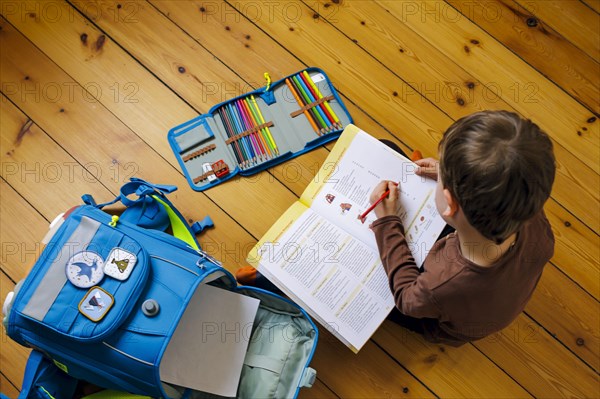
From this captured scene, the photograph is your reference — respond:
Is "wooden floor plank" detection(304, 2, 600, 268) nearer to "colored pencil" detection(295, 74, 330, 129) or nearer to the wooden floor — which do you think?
the wooden floor

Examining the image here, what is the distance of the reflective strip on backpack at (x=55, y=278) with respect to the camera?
0.85 metres

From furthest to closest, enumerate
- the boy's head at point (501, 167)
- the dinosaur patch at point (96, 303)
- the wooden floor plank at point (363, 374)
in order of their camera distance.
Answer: the wooden floor plank at point (363, 374)
the dinosaur patch at point (96, 303)
the boy's head at point (501, 167)

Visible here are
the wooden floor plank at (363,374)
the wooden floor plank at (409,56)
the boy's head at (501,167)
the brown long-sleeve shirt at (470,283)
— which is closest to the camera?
the boy's head at (501,167)

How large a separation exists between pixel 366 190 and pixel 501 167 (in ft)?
1.42

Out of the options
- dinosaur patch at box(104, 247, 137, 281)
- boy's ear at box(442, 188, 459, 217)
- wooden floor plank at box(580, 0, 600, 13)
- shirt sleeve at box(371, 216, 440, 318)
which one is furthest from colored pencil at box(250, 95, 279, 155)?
wooden floor plank at box(580, 0, 600, 13)

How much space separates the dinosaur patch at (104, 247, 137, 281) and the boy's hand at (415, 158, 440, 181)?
598mm

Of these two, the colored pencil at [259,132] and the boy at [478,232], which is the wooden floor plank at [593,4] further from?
the colored pencil at [259,132]

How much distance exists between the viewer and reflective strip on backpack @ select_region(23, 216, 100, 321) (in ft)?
2.80

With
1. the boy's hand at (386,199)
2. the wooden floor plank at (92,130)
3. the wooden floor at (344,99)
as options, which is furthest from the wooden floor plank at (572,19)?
the wooden floor plank at (92,130)

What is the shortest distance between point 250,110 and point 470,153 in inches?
26.7

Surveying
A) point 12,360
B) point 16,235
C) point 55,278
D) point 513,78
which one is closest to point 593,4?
point 513,78

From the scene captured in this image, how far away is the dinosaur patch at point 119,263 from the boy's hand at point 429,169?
1.96ft

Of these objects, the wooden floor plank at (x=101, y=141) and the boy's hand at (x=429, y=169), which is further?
the wooden floor plank at (x=101, y=141)

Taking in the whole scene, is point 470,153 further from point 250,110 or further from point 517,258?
point 250,110
